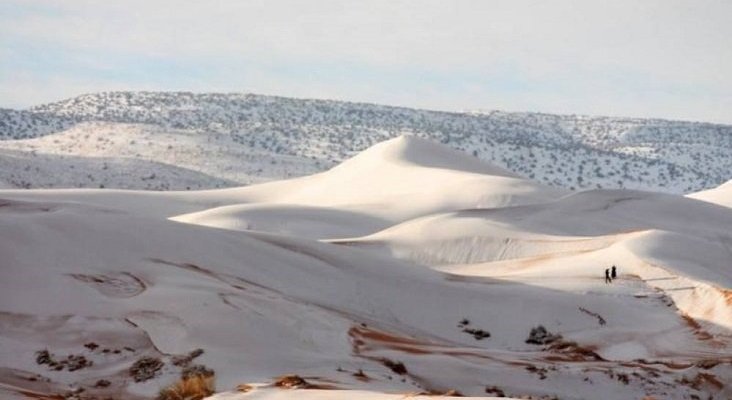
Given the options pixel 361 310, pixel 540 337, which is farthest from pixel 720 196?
pixel 361 310

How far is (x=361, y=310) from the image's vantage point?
862 inches

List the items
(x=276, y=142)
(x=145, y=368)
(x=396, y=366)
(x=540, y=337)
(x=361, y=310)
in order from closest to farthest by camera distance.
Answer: (x=145, y=368) < (x=396, y=366) < (x=361, y=310) < (x=540, y=337) < (x=276, y=142)

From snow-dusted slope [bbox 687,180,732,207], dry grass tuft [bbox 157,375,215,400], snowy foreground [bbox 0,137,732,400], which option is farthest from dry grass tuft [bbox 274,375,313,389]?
snow-dusted slope [bbox 687,180,732,207]

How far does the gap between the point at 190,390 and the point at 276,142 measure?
485 ft

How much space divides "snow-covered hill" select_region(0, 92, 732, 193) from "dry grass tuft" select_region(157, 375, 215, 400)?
74337 mm

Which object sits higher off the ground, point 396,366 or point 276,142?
point 396,366

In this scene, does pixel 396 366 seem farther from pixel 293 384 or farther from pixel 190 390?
pixel 190 390

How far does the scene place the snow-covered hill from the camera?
12325cm

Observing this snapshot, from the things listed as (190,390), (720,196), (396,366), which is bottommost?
(720,196)

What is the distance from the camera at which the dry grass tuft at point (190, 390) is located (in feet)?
38.3

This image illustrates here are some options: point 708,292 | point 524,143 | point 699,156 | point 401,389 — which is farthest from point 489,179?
point 699,156

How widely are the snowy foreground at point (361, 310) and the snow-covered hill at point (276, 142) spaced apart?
5959cm

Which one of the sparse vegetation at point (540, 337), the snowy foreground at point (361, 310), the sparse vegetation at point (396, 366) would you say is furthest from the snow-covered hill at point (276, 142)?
the sparse vegetation at point (396, 366)

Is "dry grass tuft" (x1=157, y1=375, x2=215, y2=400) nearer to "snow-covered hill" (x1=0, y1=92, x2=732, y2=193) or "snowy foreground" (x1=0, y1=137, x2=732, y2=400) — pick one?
"snowy foreground" (x1=0, y1=137, x2=732, y2=400)
